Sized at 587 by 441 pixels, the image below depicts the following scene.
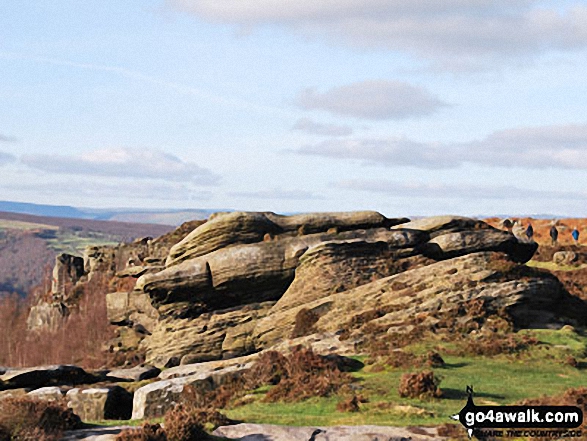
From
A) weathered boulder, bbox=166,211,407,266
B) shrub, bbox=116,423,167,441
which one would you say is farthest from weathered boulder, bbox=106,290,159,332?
shrub, bbox=116,423,167,441

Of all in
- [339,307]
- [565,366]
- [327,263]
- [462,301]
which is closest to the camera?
[565,366]

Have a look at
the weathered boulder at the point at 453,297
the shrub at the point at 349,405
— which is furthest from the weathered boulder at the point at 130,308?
the shrub at the point at 349,405

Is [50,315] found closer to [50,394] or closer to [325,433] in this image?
[50,394]

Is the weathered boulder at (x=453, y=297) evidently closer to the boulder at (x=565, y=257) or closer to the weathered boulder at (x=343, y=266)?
the weathered boulder at (x=343, y=266)

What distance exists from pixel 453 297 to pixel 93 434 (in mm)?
26365

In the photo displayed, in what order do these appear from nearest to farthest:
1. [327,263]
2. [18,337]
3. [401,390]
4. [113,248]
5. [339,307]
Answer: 1. [401,390]
2. [339,307]
3. [327,263]
4. [113,248]
5. [18,337]

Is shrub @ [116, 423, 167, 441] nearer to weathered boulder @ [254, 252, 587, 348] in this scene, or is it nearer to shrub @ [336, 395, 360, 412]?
shrub @ [336, 395, 360, 412]

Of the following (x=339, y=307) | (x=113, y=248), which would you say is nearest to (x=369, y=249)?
(x=339, y=307)

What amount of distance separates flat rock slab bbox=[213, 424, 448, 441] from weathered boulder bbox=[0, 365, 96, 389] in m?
22.0

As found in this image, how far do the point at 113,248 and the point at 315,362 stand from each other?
3059 inches

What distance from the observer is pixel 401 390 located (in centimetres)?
2578

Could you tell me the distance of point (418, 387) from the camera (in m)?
25.6

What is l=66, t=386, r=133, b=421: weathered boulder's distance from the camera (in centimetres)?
3003

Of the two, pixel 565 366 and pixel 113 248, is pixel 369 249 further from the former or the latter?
pixel 113 248
